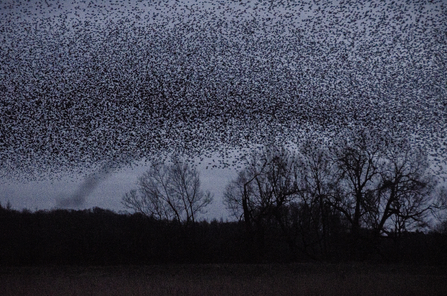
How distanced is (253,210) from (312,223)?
4610mm

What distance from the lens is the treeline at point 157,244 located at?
27.7 metres

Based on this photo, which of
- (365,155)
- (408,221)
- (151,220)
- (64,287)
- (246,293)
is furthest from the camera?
(151,220)

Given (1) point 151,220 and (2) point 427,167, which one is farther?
(1) point 151,220

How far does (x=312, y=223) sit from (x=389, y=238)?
5.21 m

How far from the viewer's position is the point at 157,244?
28.9m

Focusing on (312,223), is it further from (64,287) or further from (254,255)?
(64,287)

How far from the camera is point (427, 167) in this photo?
1062 inches

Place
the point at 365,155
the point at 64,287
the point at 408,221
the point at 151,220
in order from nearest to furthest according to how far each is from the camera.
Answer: the point at 64,287 → the point at 365,155 → the point at 408,221 → the point at 151,220

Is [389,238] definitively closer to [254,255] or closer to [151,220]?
[254,255]

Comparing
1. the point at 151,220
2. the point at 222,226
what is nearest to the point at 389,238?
the point at 222,226

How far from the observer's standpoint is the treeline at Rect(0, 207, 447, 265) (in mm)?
27703

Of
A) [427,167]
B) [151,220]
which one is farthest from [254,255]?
[427,167]

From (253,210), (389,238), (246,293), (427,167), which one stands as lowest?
(246,293)

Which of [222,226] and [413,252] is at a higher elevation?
[222,226]
